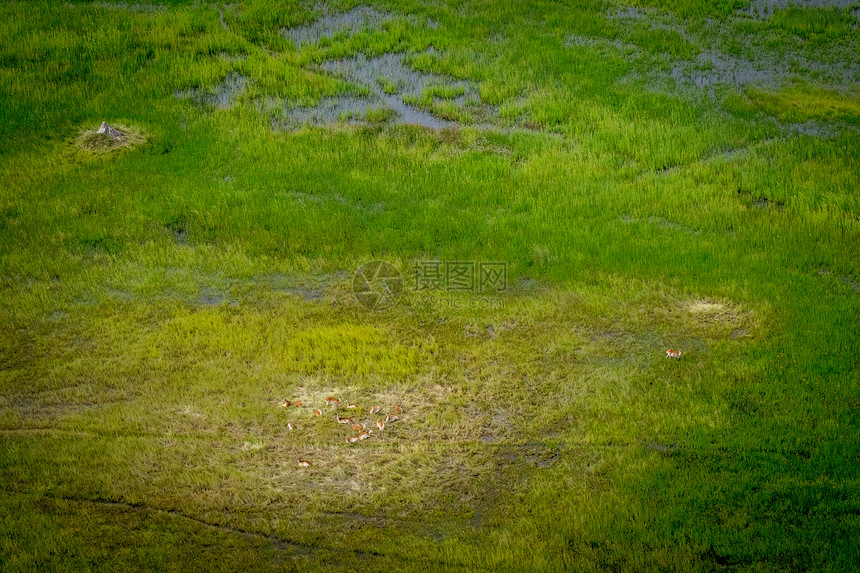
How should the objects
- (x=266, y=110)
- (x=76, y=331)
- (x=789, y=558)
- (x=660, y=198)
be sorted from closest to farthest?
(x=789, y=558) → (x=76, y=331) → (x=660, y=198) → (x=266, y=110)

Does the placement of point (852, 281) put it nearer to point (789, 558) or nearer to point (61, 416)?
point (789, 558)

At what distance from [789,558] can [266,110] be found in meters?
9.79

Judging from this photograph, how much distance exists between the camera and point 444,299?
9.94m

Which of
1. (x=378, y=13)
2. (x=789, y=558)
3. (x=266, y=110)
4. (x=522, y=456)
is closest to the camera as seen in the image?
(x=789, y=558)

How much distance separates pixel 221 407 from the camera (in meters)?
8.45

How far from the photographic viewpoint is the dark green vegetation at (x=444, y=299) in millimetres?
7234

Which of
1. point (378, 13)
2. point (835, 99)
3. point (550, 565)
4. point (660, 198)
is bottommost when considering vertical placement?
point (550, 565)

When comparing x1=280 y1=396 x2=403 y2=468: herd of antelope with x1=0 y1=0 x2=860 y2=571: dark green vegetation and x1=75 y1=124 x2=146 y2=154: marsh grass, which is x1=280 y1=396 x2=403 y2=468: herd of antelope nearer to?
x1=0 y1=0 x2=860 y2=571: dark green vegetation

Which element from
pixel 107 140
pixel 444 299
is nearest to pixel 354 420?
pixel 444 299

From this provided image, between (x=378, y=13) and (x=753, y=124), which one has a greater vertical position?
(x=378, y=13)

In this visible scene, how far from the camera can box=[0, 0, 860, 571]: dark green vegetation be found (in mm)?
7234

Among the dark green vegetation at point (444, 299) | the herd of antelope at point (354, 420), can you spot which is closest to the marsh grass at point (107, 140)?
the dark green vegetation at point (444, 299)

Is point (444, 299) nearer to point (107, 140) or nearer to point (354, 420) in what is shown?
point (354, 420)

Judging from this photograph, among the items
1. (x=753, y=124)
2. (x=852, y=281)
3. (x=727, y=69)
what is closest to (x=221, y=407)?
(x=852, y=281)
